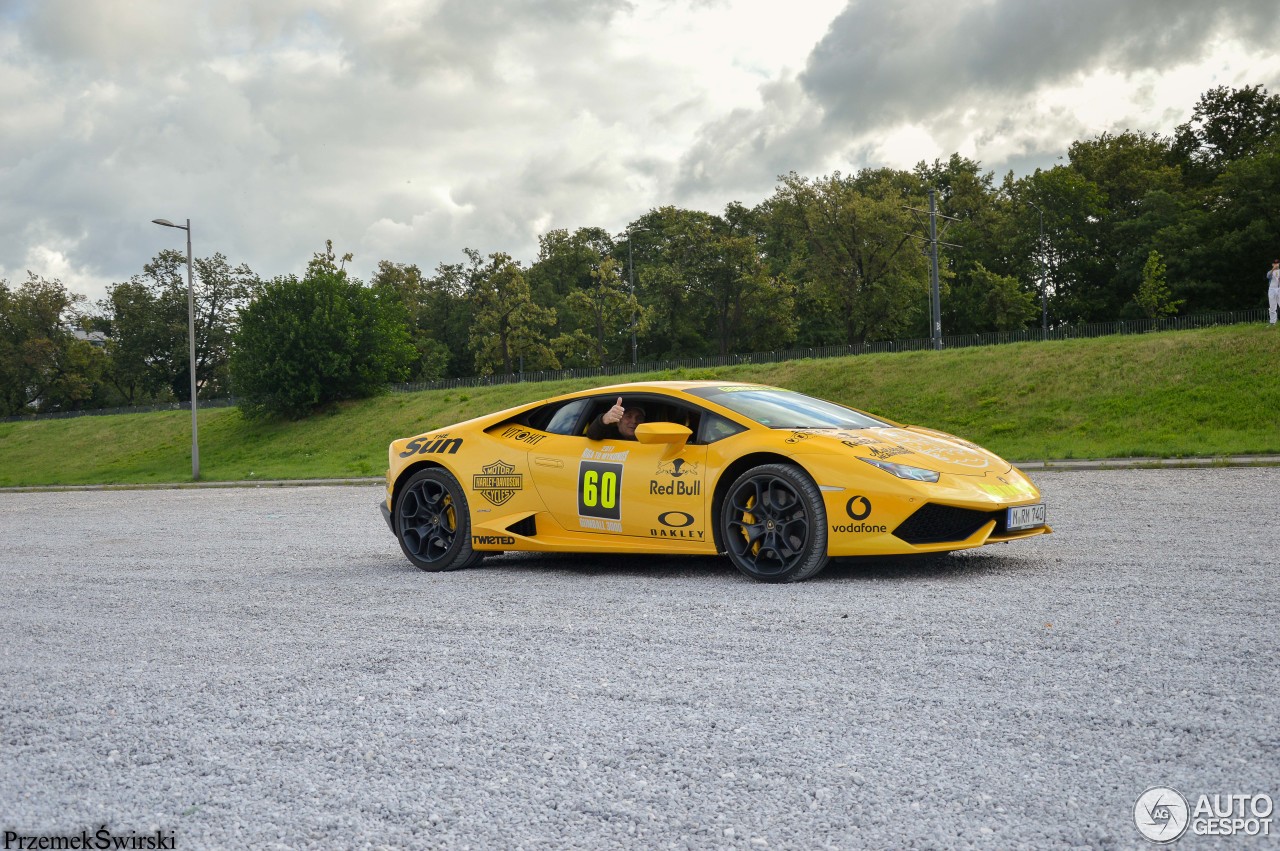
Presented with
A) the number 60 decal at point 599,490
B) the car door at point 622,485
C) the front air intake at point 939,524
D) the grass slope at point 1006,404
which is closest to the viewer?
the front air intake at point 939,524

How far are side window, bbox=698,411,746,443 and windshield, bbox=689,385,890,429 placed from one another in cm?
12

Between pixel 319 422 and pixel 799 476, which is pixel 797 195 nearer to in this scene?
pixel 319 422

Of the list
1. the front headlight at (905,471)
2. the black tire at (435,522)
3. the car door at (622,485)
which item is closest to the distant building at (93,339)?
the black tire at (435,522)

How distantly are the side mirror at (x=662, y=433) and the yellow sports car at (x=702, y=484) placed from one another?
0.04 ft

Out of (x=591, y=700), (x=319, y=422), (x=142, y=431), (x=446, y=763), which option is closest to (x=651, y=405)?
(x=591, y=700)

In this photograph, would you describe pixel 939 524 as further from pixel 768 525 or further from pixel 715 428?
pixel 715 428

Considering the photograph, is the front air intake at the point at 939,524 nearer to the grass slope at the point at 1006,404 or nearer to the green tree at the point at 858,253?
the grass slope at the point at 1006,404

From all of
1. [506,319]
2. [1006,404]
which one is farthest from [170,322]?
[1006,404]

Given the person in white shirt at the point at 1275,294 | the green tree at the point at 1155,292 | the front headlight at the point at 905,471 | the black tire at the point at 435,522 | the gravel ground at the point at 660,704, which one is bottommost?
the gravel ground at the point at 660,704

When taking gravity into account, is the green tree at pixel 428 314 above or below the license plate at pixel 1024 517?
above

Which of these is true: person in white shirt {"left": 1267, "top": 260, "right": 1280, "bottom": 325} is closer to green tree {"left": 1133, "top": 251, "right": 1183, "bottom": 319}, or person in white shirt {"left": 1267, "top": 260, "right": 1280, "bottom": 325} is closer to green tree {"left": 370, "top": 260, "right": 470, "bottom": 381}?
green tree {"left": 1133, "top": 251, "right": 1183, "bottom": 319}

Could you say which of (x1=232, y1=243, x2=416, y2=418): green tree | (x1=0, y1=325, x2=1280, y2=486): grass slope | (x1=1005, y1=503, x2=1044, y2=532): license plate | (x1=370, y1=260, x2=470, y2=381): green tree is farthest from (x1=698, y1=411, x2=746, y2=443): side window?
(x1=370, y1=260, x2=470, y2=381): green tree

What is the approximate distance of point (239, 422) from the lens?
1892 inches

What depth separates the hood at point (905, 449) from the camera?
22.5 feet
